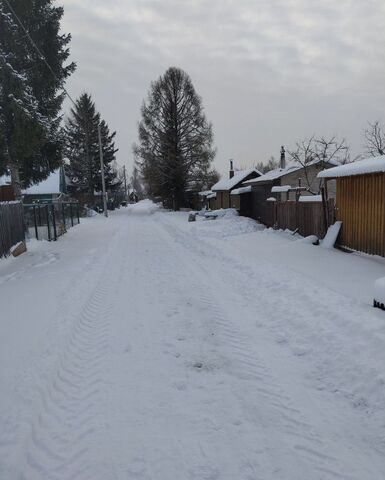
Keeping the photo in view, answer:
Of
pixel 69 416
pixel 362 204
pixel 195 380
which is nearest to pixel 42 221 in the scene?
pixel 362 204

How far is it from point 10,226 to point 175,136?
32.3 meters

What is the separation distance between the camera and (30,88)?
635 inches

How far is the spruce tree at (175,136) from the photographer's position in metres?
43.7

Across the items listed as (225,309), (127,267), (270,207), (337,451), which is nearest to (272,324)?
(225,309)

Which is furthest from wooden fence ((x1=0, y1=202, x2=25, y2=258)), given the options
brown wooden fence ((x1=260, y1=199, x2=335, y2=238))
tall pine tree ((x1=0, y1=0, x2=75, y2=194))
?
brown wooden fence ((x1=260, y1=199, x2=335, y2=238))

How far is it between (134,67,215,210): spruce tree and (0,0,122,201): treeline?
2431 centimetres

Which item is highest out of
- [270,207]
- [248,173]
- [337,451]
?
[248,173]

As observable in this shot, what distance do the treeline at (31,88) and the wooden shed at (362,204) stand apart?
11.1 meters

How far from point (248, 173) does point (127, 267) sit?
29.0 meters

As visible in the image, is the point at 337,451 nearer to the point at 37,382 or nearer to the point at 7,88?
the point at 37,382

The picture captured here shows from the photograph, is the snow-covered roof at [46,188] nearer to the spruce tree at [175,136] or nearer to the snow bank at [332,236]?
the spruce tree at [175,136]

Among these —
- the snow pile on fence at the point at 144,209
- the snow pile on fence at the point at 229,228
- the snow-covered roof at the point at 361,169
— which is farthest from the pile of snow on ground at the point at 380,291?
the snow pile on fence at the point at 144,209

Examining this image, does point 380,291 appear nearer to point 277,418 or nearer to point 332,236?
point 277,418

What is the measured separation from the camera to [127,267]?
1093 cm
